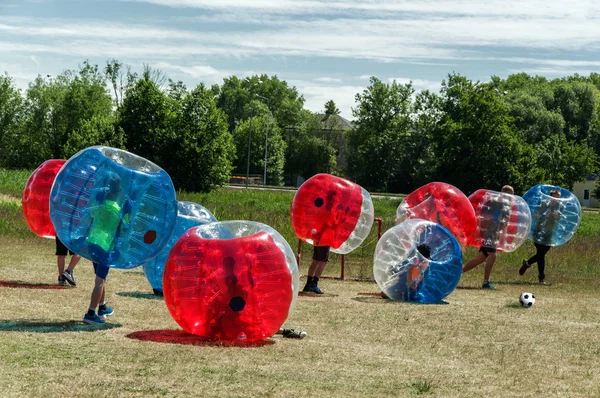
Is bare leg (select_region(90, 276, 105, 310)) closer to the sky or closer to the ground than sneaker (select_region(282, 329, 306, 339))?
closer to the sky

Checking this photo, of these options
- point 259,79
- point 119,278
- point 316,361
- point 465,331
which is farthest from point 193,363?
point 259,79

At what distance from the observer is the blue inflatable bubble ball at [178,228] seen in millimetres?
14094

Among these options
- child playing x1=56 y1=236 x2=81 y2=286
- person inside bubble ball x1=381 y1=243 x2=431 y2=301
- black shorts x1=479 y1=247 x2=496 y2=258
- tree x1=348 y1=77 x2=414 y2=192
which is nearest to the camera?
child playing x1=56 y1=236 x2=81 y2=286

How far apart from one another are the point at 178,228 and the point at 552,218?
1026cm

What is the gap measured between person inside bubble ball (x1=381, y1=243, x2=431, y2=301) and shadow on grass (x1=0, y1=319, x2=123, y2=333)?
19.0ft

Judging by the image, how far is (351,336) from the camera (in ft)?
38.4

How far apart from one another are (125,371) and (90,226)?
306cm

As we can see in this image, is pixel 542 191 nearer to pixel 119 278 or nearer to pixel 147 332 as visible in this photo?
pixel 119 278

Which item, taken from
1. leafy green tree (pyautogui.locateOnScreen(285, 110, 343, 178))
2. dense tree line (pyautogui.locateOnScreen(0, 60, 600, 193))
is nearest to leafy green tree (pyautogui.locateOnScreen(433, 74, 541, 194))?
dense tree line (pyautogui.locateOnScreen(0, 60, 600, 193))

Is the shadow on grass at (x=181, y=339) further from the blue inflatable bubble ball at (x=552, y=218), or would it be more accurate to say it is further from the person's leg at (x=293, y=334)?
the blue inflatable bubble ball at (x=552, y=218)

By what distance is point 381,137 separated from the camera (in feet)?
312

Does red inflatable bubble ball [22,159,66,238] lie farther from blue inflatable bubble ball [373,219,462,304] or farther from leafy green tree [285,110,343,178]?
leafy green tree [285,110,343,178]

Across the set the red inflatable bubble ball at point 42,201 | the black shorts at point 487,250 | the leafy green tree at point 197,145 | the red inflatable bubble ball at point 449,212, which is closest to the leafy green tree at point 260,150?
the leafy green tree at point 197,145

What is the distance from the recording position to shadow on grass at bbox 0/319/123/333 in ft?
34.9
